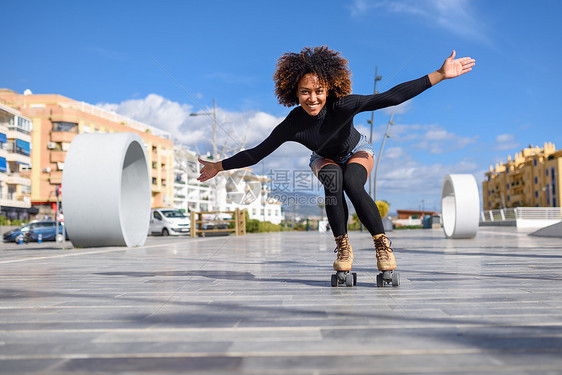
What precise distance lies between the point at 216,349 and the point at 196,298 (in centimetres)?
148

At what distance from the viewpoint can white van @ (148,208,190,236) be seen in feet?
86.6

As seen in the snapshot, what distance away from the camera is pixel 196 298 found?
3.39 m

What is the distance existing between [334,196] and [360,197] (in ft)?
0.75

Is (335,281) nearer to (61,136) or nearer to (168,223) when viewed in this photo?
(168,223)

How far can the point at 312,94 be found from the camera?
13.1ft

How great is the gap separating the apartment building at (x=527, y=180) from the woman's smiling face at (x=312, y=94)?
84.3 m

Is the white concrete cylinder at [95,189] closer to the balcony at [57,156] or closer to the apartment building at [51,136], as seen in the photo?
the apartment building at [51,136]

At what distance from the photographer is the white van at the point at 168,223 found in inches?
1040

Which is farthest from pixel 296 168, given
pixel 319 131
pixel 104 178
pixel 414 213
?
pixel 414 213

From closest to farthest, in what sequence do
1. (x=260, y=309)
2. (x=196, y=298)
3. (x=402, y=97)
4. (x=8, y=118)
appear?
(x=260, y=309), (x=196, y=298), (x=402, y=97), (x=8, y=118)

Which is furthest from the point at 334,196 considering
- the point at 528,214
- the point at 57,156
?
the point at 57,156

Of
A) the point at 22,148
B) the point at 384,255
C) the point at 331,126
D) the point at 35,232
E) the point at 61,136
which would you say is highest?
the point at 61,136

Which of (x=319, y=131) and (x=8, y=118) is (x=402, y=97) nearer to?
(x=319, y=131)

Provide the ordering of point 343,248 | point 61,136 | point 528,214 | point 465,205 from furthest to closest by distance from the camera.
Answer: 1. point 61,136
2. point 528,214
3. point 465,205
4. point 343,248
